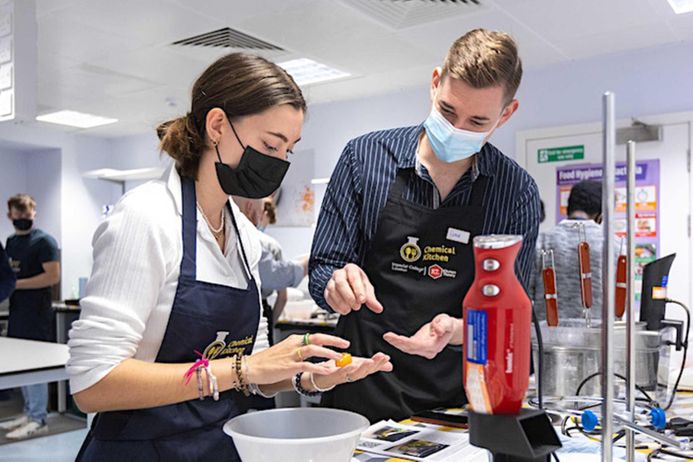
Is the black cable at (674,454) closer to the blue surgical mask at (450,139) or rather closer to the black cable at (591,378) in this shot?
the black cable at (591,378)

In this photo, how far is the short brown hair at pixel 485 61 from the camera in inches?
52.7

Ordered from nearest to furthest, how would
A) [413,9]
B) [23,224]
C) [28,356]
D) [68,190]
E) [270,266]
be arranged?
[28,356], [270,266], [413,9], [23,224], [68,190]

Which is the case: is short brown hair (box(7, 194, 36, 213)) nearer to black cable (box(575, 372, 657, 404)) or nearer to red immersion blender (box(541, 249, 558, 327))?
red immersion blender (box(541, 249, 558, 327))

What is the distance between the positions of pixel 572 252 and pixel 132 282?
2753 mm

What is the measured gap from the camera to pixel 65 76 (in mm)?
5527

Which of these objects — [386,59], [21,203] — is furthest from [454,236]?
[21,203]

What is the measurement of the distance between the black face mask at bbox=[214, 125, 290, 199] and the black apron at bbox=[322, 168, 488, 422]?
31 centimetres

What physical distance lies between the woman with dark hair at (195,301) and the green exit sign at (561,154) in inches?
168

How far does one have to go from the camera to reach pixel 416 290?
151 cm

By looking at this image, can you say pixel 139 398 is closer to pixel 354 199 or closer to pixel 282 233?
pixel 354 199

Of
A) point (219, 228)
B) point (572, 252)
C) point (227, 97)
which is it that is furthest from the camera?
point (572, 252)

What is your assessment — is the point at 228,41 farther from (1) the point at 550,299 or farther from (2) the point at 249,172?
(1) the point at 550,299

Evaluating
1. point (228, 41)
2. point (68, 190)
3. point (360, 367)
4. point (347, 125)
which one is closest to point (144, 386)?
point (360, 367)

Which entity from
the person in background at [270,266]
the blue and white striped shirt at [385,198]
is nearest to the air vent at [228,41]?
the person in background at [270,266]
